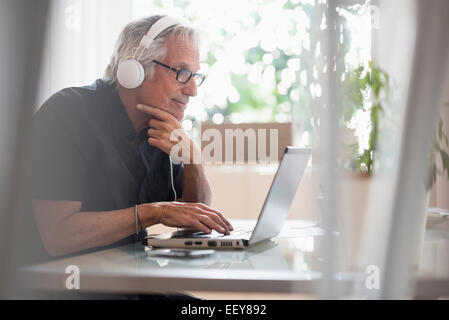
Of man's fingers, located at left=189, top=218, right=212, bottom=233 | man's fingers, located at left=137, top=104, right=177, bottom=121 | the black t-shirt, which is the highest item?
man's fingers, located at left=137, top=104, right=177, bottom=121

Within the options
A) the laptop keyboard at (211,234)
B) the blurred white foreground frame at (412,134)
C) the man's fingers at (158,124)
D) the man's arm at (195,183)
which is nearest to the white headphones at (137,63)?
the man's fingers at (158,124)

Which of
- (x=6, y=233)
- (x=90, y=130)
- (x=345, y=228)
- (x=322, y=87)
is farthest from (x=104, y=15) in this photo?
(x=345, y=228)

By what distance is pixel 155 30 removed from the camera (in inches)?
49.0

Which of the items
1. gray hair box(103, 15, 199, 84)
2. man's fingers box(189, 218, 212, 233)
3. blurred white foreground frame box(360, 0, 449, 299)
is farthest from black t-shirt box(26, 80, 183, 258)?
blurred white foreground frame box(360, 0, 449, 299)

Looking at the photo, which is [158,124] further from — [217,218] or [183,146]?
[217,218]

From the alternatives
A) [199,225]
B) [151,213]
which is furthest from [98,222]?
[199,225]

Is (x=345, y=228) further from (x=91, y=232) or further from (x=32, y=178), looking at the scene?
(x=32, y=178)

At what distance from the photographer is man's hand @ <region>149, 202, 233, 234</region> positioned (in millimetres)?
981

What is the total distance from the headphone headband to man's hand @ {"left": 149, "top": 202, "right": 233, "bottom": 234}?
0.49 m

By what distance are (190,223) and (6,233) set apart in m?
0.40

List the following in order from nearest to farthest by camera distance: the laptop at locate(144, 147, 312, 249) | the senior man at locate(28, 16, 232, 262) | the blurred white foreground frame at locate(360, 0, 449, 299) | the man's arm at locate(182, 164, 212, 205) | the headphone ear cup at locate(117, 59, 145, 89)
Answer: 1. the blurred white foreground frame at locate(360, 0, 449, 299)
2. the laptop at locate(144, 147, 312, 249)
3. the senior man at locate(28, 16, 232, 262)
4. the headphone ear cup at locate(117, 59, 145, 89)
5. the man's arm at locate(182, 164, 212, 205)

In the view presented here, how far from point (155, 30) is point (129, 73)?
146 millimetres

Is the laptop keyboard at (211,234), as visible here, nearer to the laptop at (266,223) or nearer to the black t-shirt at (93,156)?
the laptop at (266,223)

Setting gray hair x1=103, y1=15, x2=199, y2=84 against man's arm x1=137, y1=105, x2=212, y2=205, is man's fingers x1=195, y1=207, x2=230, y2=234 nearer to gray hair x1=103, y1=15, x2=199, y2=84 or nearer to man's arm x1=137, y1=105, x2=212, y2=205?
man's arm x1=137, y1=105, x2=212, y2=205
